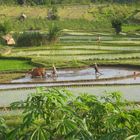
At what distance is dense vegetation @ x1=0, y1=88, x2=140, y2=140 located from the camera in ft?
15.4

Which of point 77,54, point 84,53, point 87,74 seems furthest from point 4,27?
point 87,74

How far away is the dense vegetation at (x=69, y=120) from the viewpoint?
4695 millimetres

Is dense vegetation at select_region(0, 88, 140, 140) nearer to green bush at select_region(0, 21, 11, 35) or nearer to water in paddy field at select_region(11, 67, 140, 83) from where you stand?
water in paddy field at select_region(11, 67, 140, 83)

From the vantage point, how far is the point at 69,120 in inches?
189

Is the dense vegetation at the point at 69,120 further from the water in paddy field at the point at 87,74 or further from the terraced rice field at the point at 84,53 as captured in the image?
the terraced rice field at the point at 84,53

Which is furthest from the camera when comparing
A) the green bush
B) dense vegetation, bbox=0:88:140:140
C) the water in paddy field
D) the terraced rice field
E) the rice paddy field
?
the green bush

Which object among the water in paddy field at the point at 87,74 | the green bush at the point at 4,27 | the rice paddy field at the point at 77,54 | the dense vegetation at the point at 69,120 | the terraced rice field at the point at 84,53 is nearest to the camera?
the dense vegetation at the point at 69,120

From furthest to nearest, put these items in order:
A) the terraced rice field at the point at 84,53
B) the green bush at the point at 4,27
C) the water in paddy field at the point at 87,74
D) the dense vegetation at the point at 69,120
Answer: the green bush at the point at 4,27 → the terraced rice field at the point at 84,53 → the water in paddy field at the point at 87,74 → the dense vegetation at the point at 69,120

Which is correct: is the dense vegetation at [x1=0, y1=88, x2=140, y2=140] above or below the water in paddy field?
above

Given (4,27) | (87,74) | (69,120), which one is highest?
(69,120)

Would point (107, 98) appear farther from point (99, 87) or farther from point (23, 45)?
point (23, 45)

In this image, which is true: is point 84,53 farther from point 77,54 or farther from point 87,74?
point 87,74

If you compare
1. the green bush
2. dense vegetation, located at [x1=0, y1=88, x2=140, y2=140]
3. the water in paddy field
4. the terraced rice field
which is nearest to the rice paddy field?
the terraced rice field

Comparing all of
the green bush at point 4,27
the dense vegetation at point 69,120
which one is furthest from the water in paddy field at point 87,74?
the green bush at point 4,27
